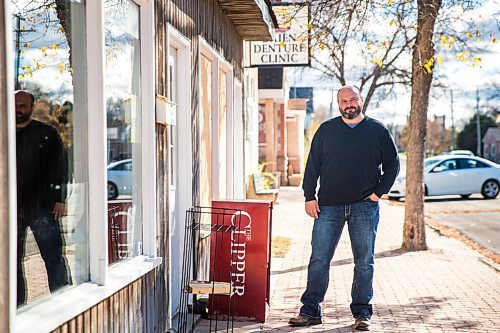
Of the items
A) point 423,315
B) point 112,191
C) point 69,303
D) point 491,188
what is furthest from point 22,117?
point 491,188

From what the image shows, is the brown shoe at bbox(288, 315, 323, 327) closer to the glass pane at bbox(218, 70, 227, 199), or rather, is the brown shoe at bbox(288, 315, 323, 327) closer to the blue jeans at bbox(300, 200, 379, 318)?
the blue jeans at bbox(300, 200, 379, 318)

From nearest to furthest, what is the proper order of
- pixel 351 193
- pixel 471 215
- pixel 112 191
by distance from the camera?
pixel 112 191 < pixel 351 193 < pixel 471 215

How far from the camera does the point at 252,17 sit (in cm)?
963

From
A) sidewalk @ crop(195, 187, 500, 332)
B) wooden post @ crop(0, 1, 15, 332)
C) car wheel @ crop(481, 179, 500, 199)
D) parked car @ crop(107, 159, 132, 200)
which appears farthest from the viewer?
car wheel @ crop(481, 179, 500, 199)

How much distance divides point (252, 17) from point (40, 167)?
6.47 m

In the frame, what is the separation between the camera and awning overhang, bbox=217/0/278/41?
8.76 metres

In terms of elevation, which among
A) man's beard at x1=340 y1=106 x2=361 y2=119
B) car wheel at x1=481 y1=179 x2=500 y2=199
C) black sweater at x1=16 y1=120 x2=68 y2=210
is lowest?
car wheel at x1=481 y1=179 x2=500 y2=199

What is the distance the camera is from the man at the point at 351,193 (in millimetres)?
6367

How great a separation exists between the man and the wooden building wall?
52.1 inches

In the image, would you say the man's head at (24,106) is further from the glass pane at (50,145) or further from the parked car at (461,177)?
the parked car at (461,177)

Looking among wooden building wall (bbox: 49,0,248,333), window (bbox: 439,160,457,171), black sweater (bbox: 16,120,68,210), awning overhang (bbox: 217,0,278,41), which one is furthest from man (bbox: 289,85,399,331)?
window (bbox: 439,160,457,171)

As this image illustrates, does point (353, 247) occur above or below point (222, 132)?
below

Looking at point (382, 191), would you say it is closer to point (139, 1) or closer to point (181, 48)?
point (181, 48)

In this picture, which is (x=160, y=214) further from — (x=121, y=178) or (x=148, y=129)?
(x=148, y=129)
